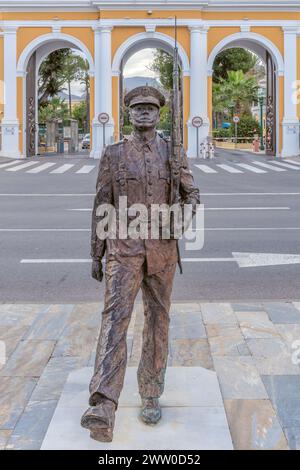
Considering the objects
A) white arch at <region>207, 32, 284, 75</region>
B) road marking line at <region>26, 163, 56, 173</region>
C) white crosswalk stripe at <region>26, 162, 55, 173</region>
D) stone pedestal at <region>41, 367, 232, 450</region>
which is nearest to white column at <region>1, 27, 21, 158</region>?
white crosswalk stripe at <region>26, 162, 55, 173</region>

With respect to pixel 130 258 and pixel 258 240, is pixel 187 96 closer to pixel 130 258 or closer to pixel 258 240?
pixel 258 240

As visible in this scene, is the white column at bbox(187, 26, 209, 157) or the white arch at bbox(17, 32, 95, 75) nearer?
the white column at bbox(187, 26, 209, 157)

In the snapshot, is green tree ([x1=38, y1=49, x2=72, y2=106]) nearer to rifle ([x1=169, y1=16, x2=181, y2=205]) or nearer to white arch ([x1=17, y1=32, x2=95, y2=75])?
white arch ([x1=17, y1=32, x2=95, y2=75])

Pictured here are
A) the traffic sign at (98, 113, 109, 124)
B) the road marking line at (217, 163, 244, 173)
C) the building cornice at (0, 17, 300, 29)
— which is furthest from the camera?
the building cornice at (0, 17, 300, 29)

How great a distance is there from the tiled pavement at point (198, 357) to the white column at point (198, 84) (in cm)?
2810

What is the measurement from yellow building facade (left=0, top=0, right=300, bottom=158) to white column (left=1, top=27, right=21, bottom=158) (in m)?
0.05

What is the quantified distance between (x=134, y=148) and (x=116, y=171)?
169 millimetres

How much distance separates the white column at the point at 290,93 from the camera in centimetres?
3441

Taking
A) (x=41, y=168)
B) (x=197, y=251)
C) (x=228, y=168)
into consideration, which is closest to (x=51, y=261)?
(x=197, y=251)

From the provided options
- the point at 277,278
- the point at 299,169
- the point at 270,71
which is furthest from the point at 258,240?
the point at 270,71

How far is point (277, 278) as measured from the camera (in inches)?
319

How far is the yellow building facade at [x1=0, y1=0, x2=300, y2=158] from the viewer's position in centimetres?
3384
